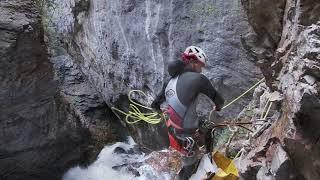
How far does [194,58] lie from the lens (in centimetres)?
512

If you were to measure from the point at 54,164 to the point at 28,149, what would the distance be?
0.82m

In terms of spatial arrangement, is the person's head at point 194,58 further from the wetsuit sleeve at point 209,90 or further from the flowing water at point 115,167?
the flowing water at point 115,167

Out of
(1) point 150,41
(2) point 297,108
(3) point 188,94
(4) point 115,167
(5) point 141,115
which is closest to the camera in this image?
(2) point 297,108

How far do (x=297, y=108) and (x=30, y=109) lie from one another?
237 inches

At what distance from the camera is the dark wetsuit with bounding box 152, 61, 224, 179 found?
→ 16.4 ft

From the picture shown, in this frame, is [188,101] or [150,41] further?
[150,41]

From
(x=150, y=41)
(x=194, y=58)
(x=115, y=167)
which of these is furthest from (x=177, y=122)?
(x=115, y=167)

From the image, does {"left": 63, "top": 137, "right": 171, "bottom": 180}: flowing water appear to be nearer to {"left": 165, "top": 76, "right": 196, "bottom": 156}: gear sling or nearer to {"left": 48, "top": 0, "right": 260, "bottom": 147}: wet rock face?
{"left": 48, "top": 0, "right": 260, "bottom": 147}: wet rock face

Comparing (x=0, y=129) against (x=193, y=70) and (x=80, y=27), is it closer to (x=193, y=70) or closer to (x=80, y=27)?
(x=80, y=27)

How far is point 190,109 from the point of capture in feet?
16.6

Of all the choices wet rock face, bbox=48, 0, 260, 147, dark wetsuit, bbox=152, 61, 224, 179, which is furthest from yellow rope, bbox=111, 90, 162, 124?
dark wetsuit, bbox=152, 61, 224, 179

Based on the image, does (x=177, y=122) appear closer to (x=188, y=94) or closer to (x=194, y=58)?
(x=188, y=94)

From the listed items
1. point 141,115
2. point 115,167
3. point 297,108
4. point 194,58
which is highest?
point 297,108

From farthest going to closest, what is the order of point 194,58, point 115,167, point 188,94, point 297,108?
point 115,167
point 194,58
point 188,94
point 297,108
